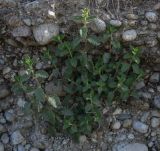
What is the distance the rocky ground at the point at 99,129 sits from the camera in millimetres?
3365

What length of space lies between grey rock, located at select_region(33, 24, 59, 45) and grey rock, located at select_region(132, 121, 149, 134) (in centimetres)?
85

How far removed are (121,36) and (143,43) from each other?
164mm

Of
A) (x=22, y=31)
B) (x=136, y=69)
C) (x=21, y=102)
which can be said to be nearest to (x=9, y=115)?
(x=21, y=102)

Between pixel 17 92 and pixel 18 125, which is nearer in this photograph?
pixel 17 92

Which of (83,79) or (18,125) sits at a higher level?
(83,79)

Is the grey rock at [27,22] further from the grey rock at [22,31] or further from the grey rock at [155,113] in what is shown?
the grey rock at [155,113]

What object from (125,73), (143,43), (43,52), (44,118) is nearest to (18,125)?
(44,118)

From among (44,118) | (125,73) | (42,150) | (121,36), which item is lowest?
(42,150)

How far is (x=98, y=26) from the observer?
343 centimetres

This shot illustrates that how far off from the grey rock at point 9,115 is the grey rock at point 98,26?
83 centimetres

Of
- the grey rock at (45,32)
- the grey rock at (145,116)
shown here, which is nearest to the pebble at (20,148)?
the grey rock at (45,32)

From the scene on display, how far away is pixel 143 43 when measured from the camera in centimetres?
345

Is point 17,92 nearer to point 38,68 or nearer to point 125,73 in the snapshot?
point 38,68

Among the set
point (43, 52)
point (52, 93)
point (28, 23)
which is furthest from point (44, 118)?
point (28, 23)
